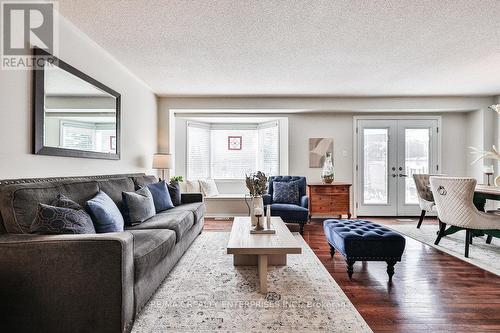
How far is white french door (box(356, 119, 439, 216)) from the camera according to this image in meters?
5.84

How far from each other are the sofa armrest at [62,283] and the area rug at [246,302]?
38 centimetres

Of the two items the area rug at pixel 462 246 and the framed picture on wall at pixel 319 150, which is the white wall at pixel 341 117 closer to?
the framed picture on wall at pixel 319 150

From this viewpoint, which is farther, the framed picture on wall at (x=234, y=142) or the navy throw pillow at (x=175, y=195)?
the framed picture on wall at (x=234, y=142)

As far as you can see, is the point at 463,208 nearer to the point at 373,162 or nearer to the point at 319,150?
the point at 373,162

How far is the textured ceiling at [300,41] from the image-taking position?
2.44m

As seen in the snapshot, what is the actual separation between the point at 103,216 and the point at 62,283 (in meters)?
0.71

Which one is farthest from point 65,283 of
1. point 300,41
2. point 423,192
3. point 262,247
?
point 423,192

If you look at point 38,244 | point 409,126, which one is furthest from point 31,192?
point 409,126

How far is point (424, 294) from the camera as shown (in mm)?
2326

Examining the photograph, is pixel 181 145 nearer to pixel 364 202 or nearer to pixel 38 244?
pixel 364 202

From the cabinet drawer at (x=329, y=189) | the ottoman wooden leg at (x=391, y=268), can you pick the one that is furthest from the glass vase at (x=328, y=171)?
the ottoman wooden leg at (x=391, y=268)

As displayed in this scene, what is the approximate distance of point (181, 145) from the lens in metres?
6.08

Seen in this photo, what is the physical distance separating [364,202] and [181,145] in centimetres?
423

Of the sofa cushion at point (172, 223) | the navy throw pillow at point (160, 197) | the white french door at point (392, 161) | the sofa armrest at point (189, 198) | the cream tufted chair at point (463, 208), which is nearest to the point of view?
the sofa cushion at point (172, 223)
